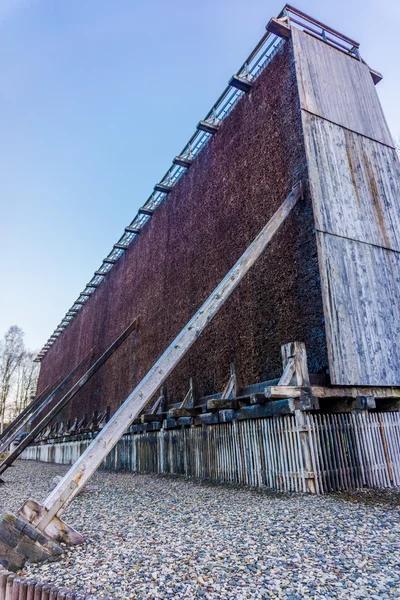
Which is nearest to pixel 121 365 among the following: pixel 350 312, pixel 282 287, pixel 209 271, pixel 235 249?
pixel 209 271

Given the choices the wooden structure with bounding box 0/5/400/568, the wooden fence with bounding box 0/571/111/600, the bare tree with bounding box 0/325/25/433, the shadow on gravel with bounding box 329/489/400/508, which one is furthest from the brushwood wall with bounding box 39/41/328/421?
the bare tree with bounding box 0/325/25/433

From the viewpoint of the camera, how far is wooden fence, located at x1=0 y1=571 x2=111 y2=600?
279 cm

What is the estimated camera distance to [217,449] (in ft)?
29.9

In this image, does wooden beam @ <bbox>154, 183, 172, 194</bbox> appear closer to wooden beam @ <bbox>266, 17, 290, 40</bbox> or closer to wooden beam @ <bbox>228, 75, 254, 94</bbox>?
wooden beam @ <bbox>228, 75, 254, 94</bbox>

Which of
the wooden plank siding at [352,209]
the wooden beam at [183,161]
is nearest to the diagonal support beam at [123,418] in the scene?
the wooden plank siding at [352,209]

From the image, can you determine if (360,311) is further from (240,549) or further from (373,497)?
(240,549)

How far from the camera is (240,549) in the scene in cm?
397

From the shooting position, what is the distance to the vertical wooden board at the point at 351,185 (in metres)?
9.04

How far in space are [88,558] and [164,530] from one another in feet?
4.15

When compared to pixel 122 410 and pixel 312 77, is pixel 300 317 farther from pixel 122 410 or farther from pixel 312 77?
pixel 312 77

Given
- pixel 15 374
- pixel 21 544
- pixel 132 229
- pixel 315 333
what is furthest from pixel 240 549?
pixel 15 374

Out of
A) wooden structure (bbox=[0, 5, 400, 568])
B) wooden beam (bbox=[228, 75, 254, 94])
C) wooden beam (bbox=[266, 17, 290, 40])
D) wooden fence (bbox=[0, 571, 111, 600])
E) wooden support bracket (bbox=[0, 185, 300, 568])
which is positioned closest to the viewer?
wooden fence (bbox=[0, 571, 111, 600])

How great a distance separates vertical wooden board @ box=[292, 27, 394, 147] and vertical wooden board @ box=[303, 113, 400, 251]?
0.43 metres

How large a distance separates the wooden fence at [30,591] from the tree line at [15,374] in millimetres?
36366
